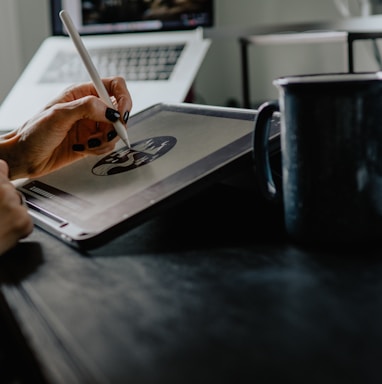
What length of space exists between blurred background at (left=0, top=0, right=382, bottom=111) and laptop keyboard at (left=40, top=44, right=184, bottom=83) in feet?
1.23

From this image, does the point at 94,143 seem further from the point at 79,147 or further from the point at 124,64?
the point at 124,64

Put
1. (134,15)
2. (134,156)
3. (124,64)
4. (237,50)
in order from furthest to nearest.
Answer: (237,50) → (134,15) → (124,64) → (134,156)

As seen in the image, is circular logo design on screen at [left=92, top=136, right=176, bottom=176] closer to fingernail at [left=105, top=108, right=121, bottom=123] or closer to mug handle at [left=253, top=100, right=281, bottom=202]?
fingernail at [left=105, top=108, right=121, bottom=123]

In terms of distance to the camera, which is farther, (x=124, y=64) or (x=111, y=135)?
(x=124, y=64)

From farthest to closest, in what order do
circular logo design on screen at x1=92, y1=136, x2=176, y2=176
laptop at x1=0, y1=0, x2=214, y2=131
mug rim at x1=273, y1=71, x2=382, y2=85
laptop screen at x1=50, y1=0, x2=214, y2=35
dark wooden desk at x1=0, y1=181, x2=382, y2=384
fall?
laptop screen at x1=50, y1=0, x2=214, y2=35 → laptop at x1=0, y1=0, x2=214, y2=131 → circular logo design on screen at x1=92, y1=136, x2=176, y2=176 → mug rim at x1=273, y1=71, x2=382, y2=85 → dark wooden desk at x1=0, y1=181, x2=382, y2=384

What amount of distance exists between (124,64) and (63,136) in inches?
20.7

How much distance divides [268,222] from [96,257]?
0.48 ft

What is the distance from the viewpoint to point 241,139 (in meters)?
0.52

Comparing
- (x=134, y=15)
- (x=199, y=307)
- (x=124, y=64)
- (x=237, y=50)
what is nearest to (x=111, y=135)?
(x=199, y=307)

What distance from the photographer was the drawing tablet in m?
0.47

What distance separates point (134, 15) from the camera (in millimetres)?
1298

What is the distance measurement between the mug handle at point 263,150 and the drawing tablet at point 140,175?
0.03m

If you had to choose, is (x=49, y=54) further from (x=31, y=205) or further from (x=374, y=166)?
(x=374, y=166)

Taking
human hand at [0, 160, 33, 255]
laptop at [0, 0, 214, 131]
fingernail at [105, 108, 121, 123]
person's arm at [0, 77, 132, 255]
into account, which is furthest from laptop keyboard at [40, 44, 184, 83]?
human hand at [0, 160, 33, 255]
